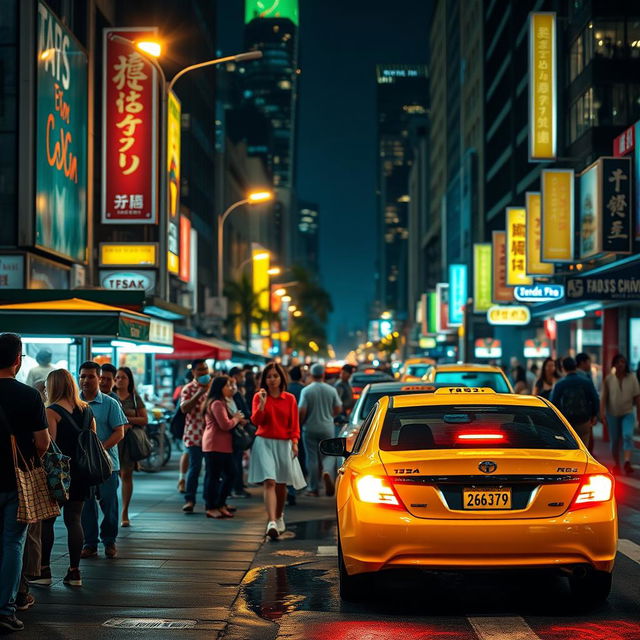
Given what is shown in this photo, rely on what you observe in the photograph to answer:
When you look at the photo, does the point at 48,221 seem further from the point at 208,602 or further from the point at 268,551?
the point at 208,602

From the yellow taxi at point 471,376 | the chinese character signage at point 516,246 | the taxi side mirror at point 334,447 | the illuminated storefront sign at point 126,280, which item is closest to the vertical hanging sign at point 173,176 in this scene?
the illuminated storefront sign at point 126,280

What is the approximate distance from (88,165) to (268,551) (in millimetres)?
20126

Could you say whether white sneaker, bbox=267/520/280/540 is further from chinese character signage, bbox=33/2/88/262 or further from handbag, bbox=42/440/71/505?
chinese character signage, bbox=33/2/88/262

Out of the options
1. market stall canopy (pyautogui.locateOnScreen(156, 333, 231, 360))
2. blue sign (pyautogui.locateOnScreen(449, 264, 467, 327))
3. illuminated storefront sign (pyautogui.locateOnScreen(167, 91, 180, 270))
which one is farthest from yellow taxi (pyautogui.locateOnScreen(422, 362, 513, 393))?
blue sign (pyautogui.locateOnScreen(449, 264, 467, 327))

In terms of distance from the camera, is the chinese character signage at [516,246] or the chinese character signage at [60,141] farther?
the chinese character signage at [516,246]

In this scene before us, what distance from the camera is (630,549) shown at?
424 inches

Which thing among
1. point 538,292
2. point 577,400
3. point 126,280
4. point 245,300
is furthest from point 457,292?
point 577,400

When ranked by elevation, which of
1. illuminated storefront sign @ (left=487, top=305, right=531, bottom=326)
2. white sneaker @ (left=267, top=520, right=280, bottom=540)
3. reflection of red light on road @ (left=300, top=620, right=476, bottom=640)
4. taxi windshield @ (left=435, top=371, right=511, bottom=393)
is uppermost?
illuminated storefront sign @ (left=487, top=305, right=531, bottom=326)

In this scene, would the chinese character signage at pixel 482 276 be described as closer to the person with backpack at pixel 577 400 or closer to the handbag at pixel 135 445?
the person with backpack at pixel 577 400

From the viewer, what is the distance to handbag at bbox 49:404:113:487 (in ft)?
29.3

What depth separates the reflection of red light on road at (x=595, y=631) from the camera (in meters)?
6.91

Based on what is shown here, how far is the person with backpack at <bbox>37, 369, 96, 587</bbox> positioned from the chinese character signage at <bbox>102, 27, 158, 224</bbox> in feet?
68.7

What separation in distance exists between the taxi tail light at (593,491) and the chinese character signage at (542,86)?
32912mm

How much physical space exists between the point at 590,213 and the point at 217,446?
21.2 meters
